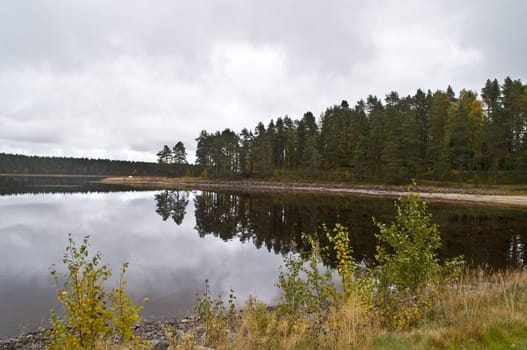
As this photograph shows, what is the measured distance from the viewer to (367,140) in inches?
3000

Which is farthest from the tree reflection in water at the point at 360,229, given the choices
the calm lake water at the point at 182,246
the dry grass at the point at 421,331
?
the dry grass at the point at 421,331

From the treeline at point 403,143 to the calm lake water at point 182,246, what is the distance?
28.1 meters

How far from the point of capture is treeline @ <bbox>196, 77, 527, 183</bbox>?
58.4 m

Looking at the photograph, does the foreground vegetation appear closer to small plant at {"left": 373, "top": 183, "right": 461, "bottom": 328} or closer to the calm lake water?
small plant at {"left": 373, "top": 183, "right": 461, "bottom": 328}

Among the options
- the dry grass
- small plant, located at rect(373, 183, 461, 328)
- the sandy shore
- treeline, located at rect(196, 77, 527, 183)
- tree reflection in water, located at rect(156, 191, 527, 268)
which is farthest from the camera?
treeline, located at rect(196, 77, 527, 183)

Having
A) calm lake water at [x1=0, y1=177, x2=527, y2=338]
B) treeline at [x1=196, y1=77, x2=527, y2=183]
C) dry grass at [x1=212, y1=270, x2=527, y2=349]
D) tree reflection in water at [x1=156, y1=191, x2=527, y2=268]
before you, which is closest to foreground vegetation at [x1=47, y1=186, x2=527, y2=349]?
dry grass at [x1=212, y1=270, x2=527, y2=349]

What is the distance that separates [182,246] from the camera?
21500 mm

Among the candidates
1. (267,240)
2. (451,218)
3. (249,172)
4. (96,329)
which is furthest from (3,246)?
(249,172)

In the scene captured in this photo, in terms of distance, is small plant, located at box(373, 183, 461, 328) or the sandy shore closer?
small plant, located at box(373, 183, 461, 328)

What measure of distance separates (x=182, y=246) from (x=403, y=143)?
61.7 metres

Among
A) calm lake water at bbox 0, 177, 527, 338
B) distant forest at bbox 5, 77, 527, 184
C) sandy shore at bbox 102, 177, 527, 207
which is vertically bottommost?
calm lake water at bbox 0, 177, 527, 338

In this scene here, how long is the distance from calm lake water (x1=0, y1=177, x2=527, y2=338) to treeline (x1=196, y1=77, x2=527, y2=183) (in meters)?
28.1

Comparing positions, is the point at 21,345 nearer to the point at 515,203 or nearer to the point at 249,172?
the point at 515,203

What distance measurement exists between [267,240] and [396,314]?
16.8 m
